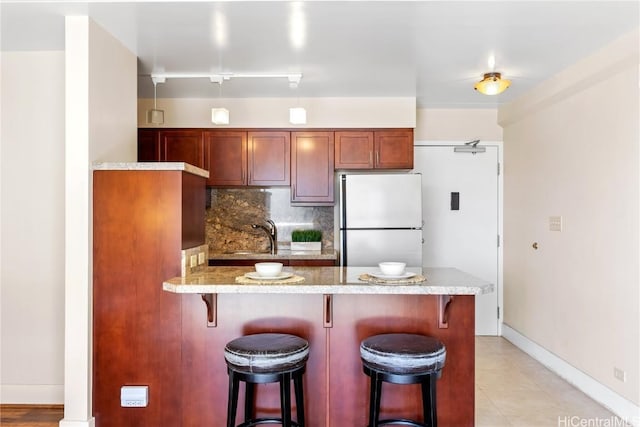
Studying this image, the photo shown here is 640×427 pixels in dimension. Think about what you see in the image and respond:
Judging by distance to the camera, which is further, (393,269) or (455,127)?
(455,127)

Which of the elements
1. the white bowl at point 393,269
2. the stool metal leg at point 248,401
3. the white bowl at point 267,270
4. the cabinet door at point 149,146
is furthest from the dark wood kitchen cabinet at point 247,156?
the stool metal leg at point 248,401

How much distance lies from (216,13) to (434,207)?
123 inches

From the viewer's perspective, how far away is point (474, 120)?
4.76 m

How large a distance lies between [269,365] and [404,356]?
0.61 m

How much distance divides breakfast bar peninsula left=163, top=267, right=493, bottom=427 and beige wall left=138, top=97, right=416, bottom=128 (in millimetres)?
2210

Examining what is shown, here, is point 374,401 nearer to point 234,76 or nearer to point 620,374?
point 620,374

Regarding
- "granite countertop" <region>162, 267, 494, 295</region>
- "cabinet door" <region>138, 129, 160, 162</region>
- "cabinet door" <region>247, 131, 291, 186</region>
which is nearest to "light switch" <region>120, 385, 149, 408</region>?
"granite countertop" <region>162, 267, 494, 295</region>

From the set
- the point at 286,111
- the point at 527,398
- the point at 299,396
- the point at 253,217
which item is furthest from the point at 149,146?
the point at 527,398

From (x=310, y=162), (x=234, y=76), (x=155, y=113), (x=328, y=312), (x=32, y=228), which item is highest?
(x=234, y=76)

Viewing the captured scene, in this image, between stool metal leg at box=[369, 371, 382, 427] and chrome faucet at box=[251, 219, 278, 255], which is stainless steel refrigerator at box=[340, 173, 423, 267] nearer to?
chrome faucet at box=[251, 219, 278, 255]

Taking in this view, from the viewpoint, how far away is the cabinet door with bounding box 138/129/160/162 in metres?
4.26

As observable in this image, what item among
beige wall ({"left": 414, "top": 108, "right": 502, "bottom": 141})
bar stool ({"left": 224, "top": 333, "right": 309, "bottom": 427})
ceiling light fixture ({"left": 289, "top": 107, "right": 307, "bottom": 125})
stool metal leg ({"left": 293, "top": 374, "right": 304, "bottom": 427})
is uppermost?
beige wall ({"left": 414, "top": 108, "right": 502, "bottom": 141})

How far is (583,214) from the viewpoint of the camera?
10.7 feet

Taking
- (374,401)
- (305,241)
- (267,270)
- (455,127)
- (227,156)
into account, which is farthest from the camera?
(455,127)
